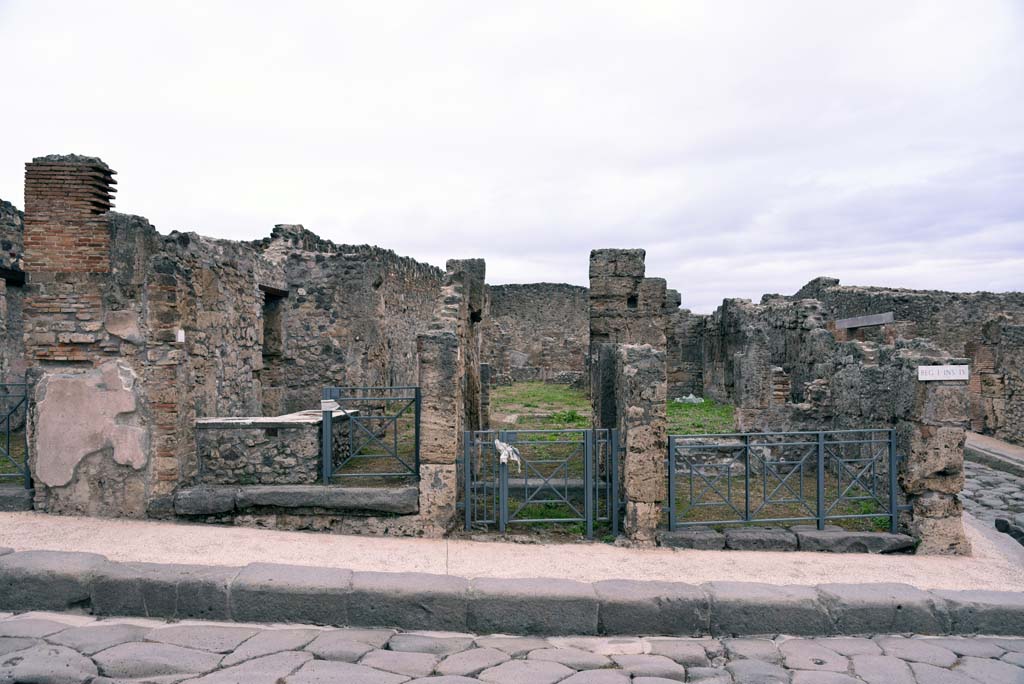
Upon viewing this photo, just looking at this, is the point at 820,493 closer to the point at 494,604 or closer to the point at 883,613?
the point at 883,613

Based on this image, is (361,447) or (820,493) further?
(361,447)

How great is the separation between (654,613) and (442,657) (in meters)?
1.72

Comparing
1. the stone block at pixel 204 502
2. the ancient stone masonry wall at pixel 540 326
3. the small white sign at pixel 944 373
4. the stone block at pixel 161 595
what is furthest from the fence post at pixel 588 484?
the ancient stone masonry wall at pixel 540 326

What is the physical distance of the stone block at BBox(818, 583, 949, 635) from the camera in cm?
525

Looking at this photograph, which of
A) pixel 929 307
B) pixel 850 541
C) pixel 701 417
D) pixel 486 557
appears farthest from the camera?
pixel 929 307

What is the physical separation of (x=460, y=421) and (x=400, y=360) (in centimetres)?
909

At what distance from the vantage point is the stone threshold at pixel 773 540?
22.1 feet

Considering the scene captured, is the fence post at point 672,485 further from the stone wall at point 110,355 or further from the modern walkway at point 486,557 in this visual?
the stone wall at point 110,355

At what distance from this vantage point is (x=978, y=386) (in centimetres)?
1648

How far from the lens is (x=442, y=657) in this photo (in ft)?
15.5

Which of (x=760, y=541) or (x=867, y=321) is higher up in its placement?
(x=867, y=321)

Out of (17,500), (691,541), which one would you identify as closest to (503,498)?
(691,541)

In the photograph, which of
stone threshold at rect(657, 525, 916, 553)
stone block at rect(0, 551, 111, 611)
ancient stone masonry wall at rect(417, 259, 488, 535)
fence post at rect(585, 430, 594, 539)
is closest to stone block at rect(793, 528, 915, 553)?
stone threshold at rect(657, 525, 916, 553)

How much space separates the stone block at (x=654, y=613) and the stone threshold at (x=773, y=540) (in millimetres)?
1533
